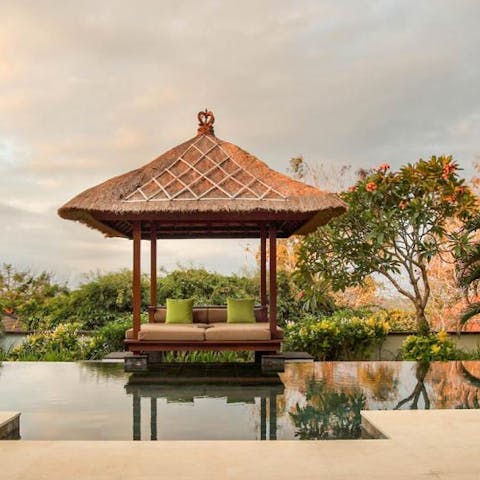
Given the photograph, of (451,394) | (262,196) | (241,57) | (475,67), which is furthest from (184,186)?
(475,67)

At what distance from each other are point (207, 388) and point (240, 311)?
9.12 ft

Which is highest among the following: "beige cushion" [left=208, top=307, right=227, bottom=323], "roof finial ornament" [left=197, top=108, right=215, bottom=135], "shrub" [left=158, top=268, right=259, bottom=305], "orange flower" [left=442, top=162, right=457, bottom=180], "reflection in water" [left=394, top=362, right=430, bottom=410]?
"roof finial ornament" [left=197, top=108, right=215, bottom=135]

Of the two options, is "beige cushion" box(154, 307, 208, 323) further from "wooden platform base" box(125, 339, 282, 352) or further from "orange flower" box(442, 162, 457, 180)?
"orange flower" box(442, 162, 457, 180)

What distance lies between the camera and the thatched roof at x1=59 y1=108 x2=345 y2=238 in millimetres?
9125

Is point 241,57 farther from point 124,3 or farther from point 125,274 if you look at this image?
point 125,274

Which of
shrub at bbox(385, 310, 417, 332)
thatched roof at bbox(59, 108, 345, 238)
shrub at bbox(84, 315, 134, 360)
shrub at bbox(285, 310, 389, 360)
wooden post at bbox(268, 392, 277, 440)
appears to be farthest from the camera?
shrub at bbox(385, 310, 417, 332)

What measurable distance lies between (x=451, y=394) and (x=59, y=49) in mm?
7287

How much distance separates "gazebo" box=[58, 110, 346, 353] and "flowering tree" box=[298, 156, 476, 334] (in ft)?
6.88

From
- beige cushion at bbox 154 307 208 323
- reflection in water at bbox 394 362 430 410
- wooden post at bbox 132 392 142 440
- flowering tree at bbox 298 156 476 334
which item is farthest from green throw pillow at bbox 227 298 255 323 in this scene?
wooden post at bbox 132 392 142 440

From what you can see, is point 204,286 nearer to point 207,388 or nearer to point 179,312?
point 179,312

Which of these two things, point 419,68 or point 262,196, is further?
point 419,68

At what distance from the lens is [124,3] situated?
9.31m

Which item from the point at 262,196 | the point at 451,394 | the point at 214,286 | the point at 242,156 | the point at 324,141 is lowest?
the point at 451,394

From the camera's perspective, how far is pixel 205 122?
1078 centimetres
